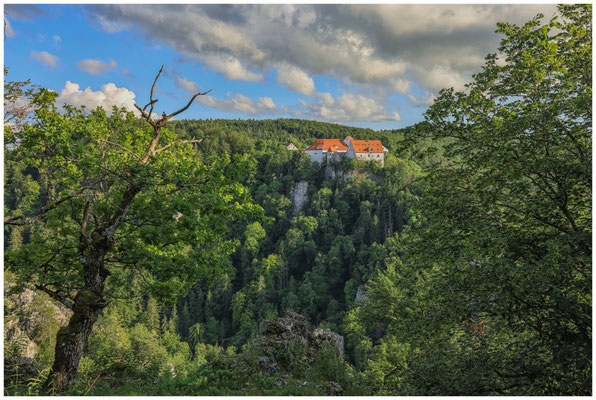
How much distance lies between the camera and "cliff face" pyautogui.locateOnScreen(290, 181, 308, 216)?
89181 millimetres

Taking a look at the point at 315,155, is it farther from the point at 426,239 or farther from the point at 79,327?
the point at 79,327

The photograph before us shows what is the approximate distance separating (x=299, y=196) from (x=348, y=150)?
19.2 meters

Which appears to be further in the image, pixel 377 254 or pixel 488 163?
pixel 377 254

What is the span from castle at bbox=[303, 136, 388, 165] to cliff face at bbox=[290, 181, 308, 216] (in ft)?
37.9

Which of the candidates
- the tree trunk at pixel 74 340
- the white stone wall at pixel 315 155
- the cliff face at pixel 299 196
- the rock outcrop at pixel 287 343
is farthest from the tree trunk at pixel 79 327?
the white stone wall at pixel 315 155

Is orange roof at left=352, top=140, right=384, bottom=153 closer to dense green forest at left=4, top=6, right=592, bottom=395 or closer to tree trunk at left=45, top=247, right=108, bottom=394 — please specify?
dense green forest at left=4, top=6, right=592, bottom=395

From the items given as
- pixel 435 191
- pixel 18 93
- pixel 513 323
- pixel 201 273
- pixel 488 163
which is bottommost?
pixel 513 323

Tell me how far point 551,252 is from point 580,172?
1692 mm

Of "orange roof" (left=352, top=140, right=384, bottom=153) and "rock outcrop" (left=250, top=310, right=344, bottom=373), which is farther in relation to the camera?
"orange roof" (left=352, top=140, right=384, bottom=153)

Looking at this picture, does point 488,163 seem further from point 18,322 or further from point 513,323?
point 18,322

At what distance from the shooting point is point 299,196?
89.7 m

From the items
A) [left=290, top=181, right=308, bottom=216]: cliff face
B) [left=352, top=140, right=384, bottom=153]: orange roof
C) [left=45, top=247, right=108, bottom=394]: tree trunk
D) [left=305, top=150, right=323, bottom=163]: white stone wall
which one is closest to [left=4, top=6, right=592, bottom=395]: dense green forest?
[left=45, top=247, right=108, bottom=394]: tree trunk

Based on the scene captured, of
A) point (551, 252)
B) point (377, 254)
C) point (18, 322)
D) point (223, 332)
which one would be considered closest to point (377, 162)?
point (377, 254)

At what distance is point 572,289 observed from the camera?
5.47 m
